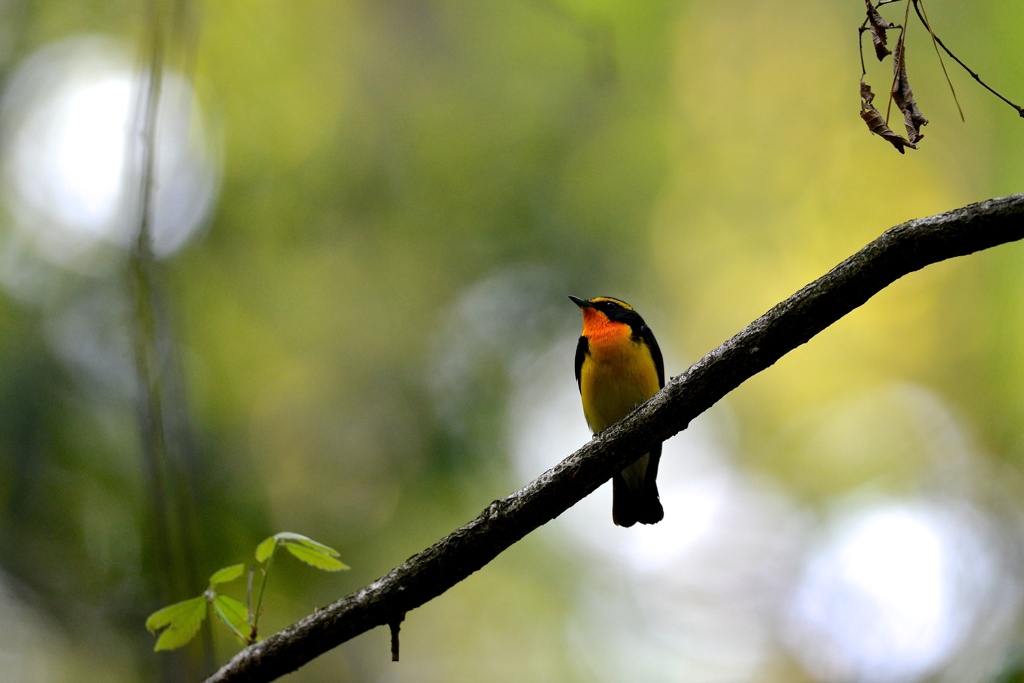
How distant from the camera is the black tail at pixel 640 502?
552cm

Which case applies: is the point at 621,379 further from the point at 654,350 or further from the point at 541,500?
the point at 541,500

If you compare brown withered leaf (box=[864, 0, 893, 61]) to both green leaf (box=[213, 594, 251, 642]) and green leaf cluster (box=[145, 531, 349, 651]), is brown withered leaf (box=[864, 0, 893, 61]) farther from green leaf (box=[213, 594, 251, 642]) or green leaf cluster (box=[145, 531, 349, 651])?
green leaf (box=[213, 594, 251, 642])

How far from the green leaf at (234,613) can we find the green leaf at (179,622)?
86mm

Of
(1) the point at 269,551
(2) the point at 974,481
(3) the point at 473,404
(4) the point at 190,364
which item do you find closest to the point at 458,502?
(3) the point at 473,404

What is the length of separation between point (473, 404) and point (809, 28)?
680 cm

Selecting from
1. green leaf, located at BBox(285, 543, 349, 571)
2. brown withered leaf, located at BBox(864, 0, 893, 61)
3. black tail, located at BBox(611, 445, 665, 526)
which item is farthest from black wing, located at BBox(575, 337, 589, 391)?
brown withered leaf, located at BBox(864, 0, 893, 61)

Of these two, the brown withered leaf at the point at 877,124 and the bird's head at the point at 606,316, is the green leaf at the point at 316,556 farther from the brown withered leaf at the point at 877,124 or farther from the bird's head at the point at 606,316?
the bird's head at the point at 606,316

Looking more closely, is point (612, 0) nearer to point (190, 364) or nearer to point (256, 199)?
point (256, 199)

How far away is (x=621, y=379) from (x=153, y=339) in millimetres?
2874

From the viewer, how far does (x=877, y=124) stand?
2635 millimetres

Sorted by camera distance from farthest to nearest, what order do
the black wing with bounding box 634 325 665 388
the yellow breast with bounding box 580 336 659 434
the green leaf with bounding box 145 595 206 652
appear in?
the black wing with bounding box 634 325 665 388 → the yellow breast with bounding box 580 336 659 434 → the green leaf with bounding box 145 595 206 652

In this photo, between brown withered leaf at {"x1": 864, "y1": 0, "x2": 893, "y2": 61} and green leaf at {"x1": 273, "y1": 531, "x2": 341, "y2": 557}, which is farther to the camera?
green leaf at {"x1": 273, "y1": 531, "x2": 341, "y2": 557}

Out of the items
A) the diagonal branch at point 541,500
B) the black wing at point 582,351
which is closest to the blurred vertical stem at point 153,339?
the diagonal branch at point 541,500

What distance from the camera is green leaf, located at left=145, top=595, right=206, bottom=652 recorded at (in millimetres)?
2990
